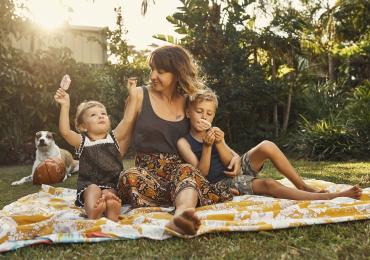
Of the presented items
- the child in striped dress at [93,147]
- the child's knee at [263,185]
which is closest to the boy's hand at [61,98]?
the child in striped dress at [93,147]

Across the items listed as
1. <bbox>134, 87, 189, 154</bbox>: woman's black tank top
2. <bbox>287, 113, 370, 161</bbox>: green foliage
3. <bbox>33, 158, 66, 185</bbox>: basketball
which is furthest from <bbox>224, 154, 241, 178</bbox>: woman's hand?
<bbox>287, 113, 370, 161</bbox>: green foliage

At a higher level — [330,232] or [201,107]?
[201,107]

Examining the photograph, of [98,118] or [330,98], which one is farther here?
[330,98]

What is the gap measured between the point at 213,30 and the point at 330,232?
9.82 metres

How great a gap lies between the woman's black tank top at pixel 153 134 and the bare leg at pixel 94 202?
0.56 metres

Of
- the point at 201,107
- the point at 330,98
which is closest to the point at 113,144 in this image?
the point at 201,107

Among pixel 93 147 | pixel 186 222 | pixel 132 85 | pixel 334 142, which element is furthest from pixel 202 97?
pixel 334 142

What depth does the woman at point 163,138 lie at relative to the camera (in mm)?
3227

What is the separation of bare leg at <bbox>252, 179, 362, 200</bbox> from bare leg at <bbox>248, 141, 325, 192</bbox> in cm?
14

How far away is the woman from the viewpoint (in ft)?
10.6

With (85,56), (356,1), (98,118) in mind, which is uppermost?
(356,1)

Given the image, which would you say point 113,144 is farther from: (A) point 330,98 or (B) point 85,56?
(B) point 85,56

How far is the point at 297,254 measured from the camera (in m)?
2.12

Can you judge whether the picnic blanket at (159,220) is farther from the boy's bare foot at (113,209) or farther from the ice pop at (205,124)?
the ice pop at (205,124)
